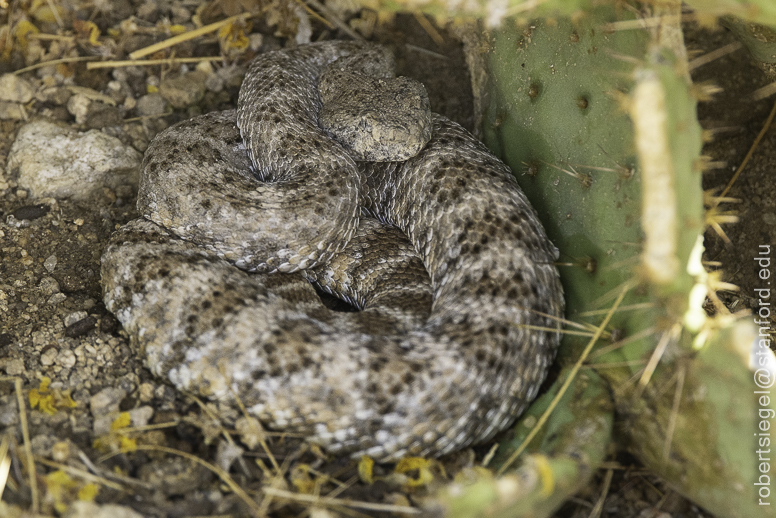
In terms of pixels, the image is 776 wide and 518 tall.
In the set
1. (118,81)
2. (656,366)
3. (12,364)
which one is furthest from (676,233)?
(118,81)

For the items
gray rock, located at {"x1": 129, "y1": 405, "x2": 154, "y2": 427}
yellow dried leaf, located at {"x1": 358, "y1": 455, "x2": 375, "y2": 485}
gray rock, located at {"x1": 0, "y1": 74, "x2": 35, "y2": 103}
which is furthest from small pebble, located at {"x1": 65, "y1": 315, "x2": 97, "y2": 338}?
gray rock, located at {"x1": 0, "y1": 74, "x2": 35, "y2": 103}

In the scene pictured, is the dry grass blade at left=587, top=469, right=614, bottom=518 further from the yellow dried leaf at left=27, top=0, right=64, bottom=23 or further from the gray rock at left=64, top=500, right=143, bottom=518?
the yellow dried leaf at left=27, top=0, right=64, bottom=23

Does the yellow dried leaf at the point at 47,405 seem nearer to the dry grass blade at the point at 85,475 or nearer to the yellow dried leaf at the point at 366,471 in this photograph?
the dry grass blade at the point at 85,475

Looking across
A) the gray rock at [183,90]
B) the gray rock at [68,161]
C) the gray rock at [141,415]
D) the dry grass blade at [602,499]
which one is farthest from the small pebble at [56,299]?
the dry grass blade at [602,499]

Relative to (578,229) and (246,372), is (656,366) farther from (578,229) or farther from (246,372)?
(246,372)

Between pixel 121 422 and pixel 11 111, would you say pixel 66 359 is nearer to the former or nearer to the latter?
pixel 121 422

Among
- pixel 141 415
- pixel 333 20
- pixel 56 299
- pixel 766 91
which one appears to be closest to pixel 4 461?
pixel 141 415
